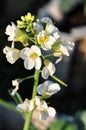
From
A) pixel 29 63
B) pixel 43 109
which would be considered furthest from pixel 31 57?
pixel 43 109

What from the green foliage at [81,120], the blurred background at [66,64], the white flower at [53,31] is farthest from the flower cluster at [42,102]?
the blurred background at [66,64]

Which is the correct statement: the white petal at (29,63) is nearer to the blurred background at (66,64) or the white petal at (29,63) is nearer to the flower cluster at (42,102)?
the flower cluster at (42,102)

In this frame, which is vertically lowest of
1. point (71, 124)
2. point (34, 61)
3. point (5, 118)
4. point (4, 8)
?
point (34, 61)

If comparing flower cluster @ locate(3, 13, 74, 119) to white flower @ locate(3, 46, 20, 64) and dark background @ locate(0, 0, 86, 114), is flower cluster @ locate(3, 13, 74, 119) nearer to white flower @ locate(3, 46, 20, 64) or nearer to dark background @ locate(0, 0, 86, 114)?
white flower @ locate(3, 46, 20, 64)

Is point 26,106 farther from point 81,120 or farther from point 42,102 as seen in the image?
point 81,120

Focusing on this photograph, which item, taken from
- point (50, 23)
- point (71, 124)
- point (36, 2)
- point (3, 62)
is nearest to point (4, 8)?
point (36, 2)

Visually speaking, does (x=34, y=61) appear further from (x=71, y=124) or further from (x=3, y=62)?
(x=3, y=62)

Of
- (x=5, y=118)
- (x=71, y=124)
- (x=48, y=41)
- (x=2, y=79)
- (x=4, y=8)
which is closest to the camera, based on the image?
(x=48, y=41)
